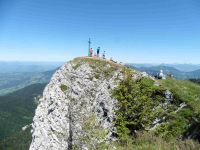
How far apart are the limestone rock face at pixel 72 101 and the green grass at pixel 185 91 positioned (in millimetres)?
5665

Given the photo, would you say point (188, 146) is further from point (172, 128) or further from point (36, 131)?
point (36, 131)

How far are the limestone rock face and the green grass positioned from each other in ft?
18.6

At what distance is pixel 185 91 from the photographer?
4188 cm

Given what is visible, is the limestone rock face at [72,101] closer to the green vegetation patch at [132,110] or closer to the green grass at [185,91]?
the green grass at [185,91]

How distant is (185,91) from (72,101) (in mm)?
18951

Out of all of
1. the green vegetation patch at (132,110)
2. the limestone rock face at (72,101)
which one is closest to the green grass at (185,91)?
the limestone rock face at (72,101)

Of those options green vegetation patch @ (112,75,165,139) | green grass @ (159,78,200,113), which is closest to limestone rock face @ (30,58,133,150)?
green grass @ (159,78,200,113)


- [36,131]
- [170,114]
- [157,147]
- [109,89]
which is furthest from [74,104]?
[157,147]

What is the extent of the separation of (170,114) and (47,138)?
23026 millimetres

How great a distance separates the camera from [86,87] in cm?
4819

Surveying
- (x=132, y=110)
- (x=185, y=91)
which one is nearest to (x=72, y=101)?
(x=185, y=91)

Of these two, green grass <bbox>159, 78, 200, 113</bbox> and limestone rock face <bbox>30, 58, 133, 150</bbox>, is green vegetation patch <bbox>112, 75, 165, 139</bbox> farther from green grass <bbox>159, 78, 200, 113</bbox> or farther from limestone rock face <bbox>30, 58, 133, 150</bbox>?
limestone rock face <bbox>30, 58, 133, 150</bbox>

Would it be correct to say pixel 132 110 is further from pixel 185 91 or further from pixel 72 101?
pixel 72 101

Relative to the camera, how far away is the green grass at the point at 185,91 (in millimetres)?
38219
